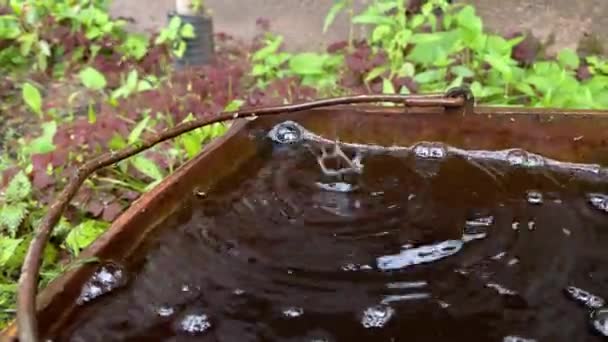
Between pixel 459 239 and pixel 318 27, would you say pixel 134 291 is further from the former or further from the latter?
pixel 318 27

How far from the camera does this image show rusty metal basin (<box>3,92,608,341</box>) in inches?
45.1

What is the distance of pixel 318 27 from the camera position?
2.79 m

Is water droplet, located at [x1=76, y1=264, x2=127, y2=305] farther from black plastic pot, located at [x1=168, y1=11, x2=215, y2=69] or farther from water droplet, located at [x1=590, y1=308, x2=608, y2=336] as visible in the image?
black plastic pot, located at [x1=168, y1=11, x2=215, y2=69]

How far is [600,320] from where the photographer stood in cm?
89

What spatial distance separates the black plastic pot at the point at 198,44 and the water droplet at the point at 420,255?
174 centimetres

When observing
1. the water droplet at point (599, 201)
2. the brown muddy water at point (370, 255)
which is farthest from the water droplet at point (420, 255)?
the water droplet at point (599, 201)

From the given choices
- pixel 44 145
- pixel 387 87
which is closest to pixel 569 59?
pixel 387 87

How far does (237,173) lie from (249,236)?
0.54ft

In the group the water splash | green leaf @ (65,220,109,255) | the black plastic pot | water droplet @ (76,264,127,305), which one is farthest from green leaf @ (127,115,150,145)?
the water splash

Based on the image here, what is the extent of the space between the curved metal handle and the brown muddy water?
0.09 meters

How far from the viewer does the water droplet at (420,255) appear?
101cm

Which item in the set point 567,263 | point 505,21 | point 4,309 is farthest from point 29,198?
point 505,21

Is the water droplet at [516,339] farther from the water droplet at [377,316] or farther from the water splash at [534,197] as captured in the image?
the water splash at [534,197]

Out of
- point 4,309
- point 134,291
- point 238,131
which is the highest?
point 238,131
